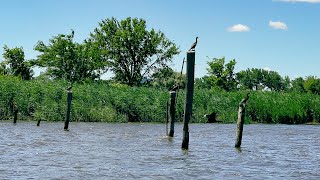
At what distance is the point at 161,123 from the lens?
45.2 metres

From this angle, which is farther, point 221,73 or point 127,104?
point 221,73

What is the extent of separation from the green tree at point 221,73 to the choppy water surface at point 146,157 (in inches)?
2453

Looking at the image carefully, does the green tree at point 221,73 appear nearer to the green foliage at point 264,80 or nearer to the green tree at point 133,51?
the green tree at point 133,51

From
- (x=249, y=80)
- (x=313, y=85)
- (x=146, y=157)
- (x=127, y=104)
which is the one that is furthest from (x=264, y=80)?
(x=146, y=157)

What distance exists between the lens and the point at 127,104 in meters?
45.5

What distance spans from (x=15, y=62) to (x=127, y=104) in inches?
1674

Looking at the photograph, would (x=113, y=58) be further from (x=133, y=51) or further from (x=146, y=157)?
(x=146, y=157)

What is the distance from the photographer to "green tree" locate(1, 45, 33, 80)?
81750mm

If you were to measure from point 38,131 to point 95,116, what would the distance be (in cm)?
1102

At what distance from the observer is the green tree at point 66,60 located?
252 feet

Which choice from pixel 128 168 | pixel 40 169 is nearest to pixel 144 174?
pixel 128 168

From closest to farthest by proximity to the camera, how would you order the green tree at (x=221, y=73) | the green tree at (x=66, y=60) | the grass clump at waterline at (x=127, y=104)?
the grass clump at waterline at (x=127, y=104) < the green tree at (x=66, y=60) < the green tree at (x=221, y=73)

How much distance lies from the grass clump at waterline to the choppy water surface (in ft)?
33.8

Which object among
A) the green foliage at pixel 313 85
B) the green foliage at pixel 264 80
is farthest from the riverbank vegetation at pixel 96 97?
the green foliage at pixel 264 80
